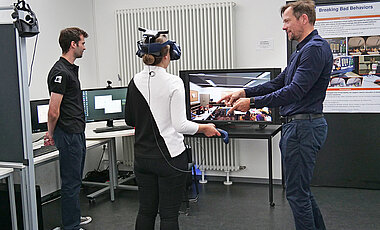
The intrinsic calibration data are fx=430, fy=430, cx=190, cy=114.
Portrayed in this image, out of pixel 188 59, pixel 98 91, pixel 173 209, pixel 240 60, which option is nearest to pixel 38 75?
pixel 98 91

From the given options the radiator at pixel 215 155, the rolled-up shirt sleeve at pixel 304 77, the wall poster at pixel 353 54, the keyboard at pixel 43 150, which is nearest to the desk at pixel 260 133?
the radiator at pixel 215 155

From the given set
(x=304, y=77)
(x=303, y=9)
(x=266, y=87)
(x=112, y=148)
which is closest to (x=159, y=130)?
(x=304, y=77)

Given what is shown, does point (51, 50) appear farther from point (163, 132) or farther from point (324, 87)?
point (324, 87)

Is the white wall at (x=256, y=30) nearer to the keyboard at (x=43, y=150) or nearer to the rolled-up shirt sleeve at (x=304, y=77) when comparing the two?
the rolled-up shirt sleeve at (x=304, y=77)

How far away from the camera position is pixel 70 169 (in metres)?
3.40

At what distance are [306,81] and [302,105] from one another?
0.65ft

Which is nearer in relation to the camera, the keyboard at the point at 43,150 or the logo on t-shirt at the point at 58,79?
the logo on t-shirt at the point at 58,79

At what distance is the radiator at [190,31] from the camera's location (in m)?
4.91

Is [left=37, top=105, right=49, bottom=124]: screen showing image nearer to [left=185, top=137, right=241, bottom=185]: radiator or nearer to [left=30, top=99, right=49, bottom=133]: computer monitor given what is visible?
[left=30, top=99, right=49, bottom=133]: computer monitor

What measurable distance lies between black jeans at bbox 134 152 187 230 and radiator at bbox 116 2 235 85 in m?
2.54

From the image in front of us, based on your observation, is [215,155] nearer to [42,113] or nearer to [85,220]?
[85,220]

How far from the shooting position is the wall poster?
452 centimetres

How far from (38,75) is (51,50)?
35cm

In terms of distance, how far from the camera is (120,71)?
5.44 meters
